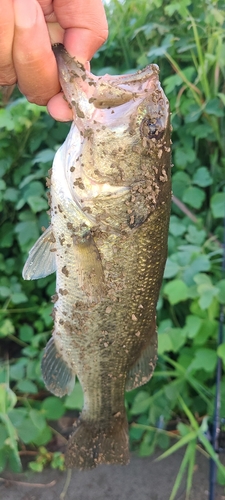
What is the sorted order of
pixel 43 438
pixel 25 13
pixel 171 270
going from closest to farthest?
pixel 25 13
pixel 171 270
pixel 43 438

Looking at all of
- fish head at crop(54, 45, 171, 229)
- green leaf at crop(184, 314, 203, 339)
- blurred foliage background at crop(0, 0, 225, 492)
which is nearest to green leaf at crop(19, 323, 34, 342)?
blurred foliage background at crop(0, 0, 225, 492)

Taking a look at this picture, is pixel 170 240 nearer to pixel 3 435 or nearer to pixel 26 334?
pixel 26 334

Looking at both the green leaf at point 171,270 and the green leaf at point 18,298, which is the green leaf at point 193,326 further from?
the green leaf at point 18,298

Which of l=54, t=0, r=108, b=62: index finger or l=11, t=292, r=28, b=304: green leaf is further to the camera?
l=11, t=292, r=28, b=304: green leaf

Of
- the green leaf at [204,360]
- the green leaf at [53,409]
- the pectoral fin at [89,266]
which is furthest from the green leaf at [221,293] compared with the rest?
the green leaf at [53,409]

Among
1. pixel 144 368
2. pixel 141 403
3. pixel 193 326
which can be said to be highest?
pixel 144 368

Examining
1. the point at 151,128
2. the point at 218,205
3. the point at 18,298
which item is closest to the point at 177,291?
the point at 218,205

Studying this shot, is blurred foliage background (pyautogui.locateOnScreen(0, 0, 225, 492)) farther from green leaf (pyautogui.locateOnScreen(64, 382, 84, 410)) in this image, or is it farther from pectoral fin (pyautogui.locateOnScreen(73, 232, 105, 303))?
pectoral fin (pyautogui.locateOnScreen(73, 232, 105, 303))
